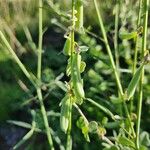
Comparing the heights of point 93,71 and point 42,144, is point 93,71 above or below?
above

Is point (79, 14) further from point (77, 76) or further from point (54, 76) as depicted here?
point (54, 76)

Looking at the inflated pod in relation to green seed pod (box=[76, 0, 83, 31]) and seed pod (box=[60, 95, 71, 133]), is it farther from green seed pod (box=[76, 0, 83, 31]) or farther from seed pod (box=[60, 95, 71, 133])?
seed pod (box=[60, 95, 71, 133])

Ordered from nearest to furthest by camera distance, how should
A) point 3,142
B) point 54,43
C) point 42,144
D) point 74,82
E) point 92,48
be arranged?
point 74,82 < point 92,48 < point 42,144 < point 3,142 < point 54,43

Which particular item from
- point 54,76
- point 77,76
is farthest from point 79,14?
point 54,76

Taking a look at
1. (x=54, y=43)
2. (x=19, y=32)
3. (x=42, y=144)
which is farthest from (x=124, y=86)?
(x=19, y=32)

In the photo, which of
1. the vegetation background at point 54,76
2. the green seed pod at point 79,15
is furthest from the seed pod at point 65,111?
the vegetation background at point 54,76

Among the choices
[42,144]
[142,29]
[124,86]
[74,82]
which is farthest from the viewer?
[42,144]

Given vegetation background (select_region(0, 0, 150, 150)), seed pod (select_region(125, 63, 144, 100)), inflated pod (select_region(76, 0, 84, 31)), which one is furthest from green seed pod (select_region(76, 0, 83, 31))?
vegetation background (select_region(0, 0, 150, 150))

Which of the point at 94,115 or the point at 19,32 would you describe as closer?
the point at 94,115

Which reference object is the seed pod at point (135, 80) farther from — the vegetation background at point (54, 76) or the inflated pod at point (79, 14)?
the vegetation background at point (54, 76)

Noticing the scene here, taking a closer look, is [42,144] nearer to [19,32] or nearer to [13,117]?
[13,117]

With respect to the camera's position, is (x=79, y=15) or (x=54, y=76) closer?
(x=79, y=15)
